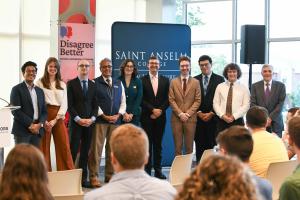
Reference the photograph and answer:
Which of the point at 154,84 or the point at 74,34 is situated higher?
Answer: the point at 74,34

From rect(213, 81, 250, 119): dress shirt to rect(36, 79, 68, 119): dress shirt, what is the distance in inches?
85.6

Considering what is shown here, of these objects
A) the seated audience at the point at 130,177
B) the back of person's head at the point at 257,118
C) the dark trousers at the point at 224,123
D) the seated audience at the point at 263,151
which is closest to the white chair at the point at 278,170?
the seated audience at the point at 263,151

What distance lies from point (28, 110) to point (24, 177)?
15.6 feet

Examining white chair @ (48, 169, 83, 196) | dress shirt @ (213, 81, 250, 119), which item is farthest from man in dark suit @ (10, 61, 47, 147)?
white chair @ (48, 169, 83, 196)

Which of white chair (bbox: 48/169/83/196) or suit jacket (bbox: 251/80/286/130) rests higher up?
suit jacket (bbox: 251/80/286/130)

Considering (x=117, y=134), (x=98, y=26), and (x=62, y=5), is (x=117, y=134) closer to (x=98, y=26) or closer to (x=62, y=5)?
(x=62, y=5)

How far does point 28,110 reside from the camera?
6770 mm

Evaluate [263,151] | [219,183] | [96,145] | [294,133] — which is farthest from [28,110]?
[219,183]

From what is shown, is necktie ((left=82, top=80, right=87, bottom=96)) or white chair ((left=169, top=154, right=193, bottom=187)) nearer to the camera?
white chair ((left=169, top=154, right=193, bottom=187))

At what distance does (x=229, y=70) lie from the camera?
7824 millimetres

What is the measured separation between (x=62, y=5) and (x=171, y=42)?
79.1 inches

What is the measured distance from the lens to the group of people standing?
688 centimetres

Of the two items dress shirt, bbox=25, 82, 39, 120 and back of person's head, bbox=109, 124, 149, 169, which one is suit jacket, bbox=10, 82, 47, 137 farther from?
back of person's head, bbox=109, 124, 149, 169

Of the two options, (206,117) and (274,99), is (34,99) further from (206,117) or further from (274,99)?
(274,99)
